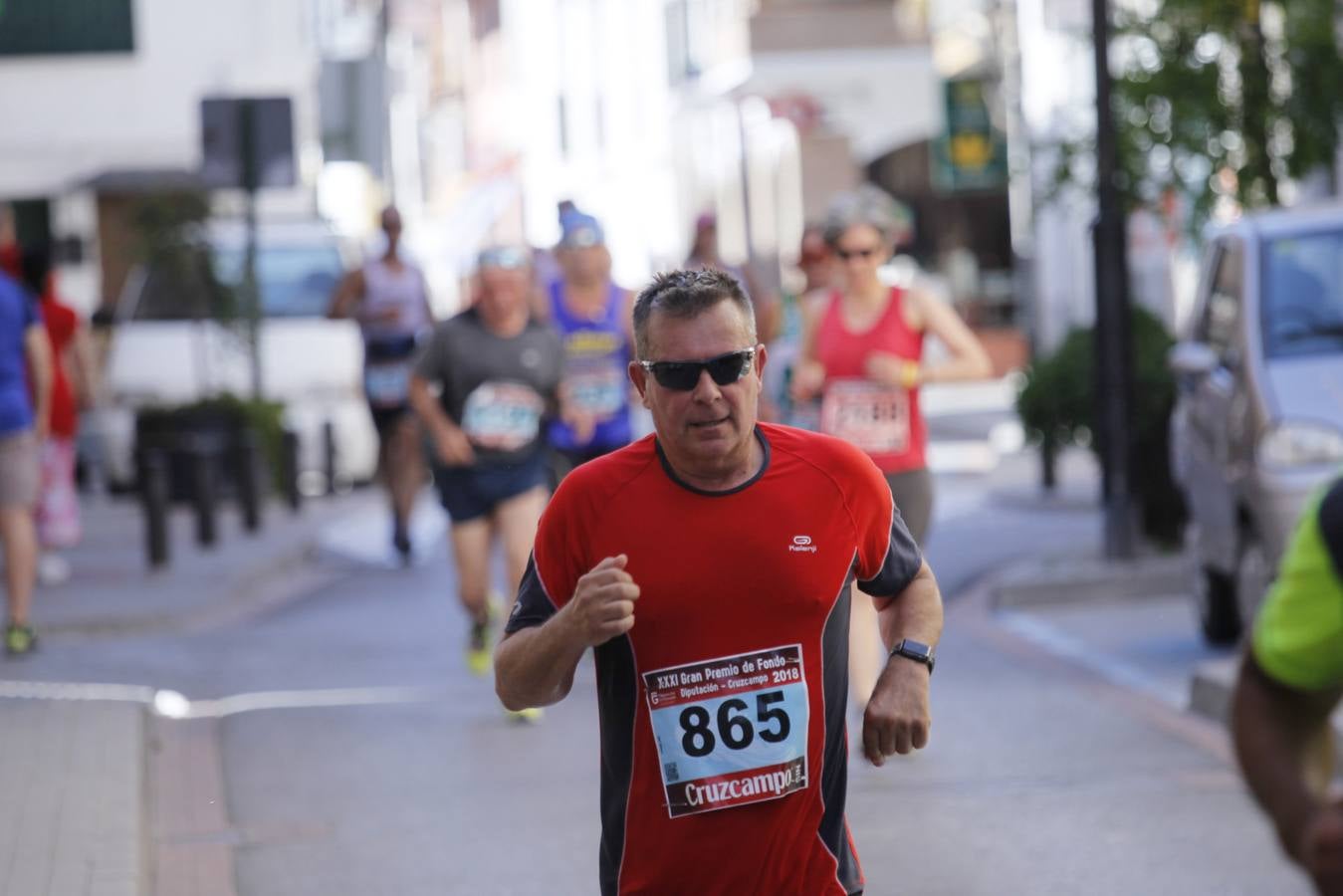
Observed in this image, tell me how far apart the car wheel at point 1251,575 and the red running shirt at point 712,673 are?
6134mm

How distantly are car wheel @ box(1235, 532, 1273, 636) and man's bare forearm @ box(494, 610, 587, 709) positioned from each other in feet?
20.7

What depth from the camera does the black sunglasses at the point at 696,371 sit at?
4.10 metres

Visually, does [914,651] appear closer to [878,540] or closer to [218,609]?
[878,540]

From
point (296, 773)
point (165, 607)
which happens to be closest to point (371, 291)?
point (165, 607)

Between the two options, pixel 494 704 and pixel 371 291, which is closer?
pixel 494 704

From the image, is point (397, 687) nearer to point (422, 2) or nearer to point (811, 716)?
point (811, 716)

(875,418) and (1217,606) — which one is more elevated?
(875,418)

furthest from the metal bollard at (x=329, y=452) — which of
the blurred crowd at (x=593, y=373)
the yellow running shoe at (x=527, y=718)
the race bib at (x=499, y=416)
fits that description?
the yellow running shoe at (x=527, y=718)

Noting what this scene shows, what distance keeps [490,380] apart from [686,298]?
6286 millimetres

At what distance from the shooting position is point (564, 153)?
6612 centimetres

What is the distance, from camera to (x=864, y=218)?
8977mm

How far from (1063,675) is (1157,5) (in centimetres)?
635

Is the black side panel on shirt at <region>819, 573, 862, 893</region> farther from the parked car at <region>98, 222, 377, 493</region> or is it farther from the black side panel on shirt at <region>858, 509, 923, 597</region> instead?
the parked car at <region>98, 222, 377, 493</region>

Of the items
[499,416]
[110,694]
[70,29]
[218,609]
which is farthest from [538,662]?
[70,29]
